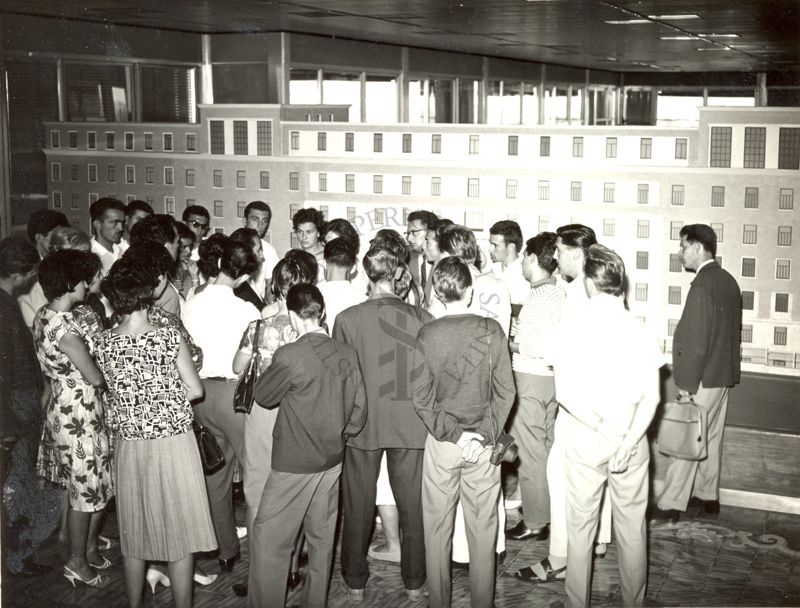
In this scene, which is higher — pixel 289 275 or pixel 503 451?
pixel 289 275

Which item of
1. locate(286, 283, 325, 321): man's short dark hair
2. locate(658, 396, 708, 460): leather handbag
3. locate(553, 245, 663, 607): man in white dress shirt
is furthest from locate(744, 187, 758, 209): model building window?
locate(286, 283, 325, 321): man's short dark hair

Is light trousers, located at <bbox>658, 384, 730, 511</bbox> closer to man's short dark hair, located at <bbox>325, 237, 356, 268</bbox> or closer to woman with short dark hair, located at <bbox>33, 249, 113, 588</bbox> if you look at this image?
man's short dark hair, located at <bbox>325, 237, 356, 268</bbox>

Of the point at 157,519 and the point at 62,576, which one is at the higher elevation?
the point at 157,519

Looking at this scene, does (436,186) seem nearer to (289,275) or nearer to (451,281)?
(289,275)

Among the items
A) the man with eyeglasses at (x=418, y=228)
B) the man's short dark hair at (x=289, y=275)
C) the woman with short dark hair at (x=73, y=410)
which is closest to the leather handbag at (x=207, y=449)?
the woman with short dark hair at (x=73, y=410)

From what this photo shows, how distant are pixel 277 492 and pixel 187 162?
4.13 metres

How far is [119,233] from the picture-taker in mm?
5711

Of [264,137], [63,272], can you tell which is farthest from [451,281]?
[264,137]

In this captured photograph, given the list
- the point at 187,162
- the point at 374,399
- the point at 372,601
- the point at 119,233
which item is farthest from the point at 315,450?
the point at 187,162

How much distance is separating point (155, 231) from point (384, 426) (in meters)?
1.66

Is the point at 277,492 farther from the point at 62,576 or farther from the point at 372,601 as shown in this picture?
the point at 62,576

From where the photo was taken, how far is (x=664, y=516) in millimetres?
4871

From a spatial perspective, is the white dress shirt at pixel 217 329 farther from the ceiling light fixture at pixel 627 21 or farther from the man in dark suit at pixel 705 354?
the ceiling light fixture at pixel 627 21

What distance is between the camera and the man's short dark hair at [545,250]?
434cm
